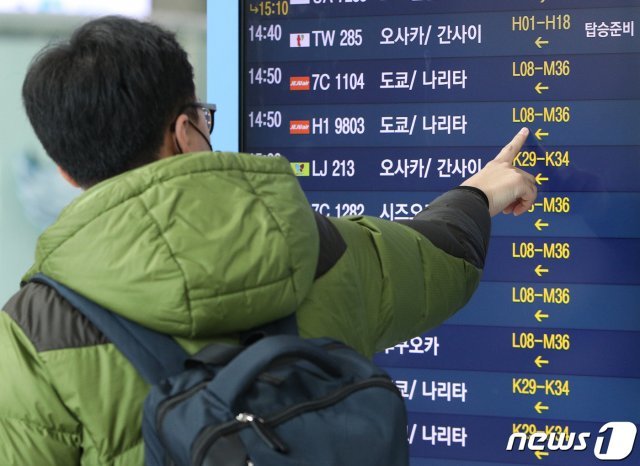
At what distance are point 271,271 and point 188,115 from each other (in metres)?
0.27

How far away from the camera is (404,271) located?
1451 mm

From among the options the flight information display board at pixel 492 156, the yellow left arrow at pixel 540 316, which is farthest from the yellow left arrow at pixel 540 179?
the yellow left arrow at pixel 540 316

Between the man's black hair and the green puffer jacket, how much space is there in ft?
0.37

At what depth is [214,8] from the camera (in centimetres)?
234

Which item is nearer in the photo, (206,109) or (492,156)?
(206,109)

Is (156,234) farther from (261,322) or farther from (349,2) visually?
(349,2)

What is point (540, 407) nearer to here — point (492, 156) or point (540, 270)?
point (540, 270)

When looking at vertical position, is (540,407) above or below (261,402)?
below

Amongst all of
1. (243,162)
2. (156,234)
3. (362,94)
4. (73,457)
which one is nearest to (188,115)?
(243,162)

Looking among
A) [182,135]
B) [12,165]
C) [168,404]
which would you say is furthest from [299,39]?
[168,404]

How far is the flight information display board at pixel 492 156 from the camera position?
6.97 ft

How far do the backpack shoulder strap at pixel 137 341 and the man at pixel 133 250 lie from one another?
2 cm

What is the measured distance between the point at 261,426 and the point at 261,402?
0.04m

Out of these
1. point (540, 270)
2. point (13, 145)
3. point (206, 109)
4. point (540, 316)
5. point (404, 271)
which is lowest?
point (540, 316)
